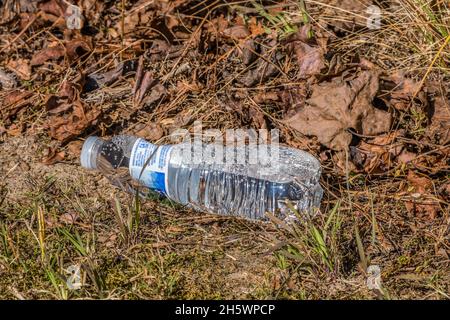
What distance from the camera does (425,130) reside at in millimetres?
3324

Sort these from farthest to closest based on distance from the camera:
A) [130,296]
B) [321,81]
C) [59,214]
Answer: [321,81] < [59,214] < [130,296]

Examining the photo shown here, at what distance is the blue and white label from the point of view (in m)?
3.12

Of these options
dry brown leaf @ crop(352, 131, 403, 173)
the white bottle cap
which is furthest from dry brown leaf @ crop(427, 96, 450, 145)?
the white bottle cap

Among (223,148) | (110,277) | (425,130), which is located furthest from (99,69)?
(425,130)

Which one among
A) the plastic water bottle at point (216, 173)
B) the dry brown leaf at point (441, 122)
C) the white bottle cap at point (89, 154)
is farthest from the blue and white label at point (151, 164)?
the dry brown leaf at point (441, 122)

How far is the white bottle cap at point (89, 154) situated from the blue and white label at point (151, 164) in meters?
0.18

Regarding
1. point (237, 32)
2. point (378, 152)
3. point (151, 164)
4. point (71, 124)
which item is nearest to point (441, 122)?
point (378, 152)

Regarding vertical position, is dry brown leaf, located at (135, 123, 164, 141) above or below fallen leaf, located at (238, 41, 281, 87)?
below

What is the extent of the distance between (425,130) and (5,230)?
1.92m

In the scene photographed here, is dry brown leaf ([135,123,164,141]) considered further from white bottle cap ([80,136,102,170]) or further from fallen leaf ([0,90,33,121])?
fallen leaf ([0,90,33,121])

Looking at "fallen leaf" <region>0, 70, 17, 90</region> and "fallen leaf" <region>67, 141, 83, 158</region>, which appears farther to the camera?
"fallen leaf" <region>0, 70, 17, 90</region>

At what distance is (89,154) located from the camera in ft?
10.6

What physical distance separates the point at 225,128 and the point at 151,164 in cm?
49

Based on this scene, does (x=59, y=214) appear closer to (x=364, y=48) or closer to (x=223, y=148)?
(x=223, y=148)
